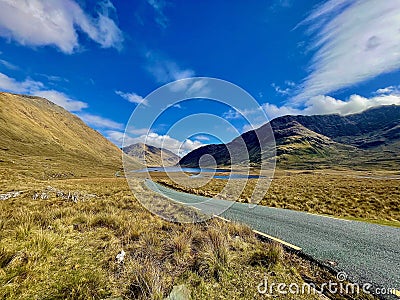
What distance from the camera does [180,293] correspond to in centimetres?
380

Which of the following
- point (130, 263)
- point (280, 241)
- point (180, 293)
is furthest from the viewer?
point (280, 241)

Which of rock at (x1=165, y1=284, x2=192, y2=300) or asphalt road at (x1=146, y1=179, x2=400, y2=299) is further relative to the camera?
asphalt road at (x1=146, y1=179, x2=400, y2=299)

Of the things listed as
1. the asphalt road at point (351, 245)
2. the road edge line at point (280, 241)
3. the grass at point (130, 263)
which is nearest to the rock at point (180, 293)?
the grass at point (130, 263)

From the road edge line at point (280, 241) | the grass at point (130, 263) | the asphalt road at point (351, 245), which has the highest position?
the asphalt road at point (351, 245)

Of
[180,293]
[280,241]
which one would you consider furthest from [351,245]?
[180,293]

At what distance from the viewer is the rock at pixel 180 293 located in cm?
370

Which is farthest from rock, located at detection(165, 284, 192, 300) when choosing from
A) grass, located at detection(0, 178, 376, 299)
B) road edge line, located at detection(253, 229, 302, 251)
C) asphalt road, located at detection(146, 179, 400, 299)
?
road edge line, located at detection(253, 229, 302, 251)

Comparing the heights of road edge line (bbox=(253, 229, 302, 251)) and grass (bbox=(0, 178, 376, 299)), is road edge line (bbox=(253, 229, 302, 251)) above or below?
above

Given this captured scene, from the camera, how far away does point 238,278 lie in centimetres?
443

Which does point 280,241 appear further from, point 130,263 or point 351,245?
point 130,263

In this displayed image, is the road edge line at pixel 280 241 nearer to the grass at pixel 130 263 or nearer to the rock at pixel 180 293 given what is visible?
the grass at pixel 130 263

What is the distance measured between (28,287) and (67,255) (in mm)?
1465

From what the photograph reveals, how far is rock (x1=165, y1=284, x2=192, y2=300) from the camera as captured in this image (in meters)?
3.70

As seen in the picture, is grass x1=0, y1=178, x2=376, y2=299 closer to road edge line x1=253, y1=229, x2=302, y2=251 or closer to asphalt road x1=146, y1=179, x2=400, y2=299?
road edge line x1=253, y1=229, x2=302, y2=251
